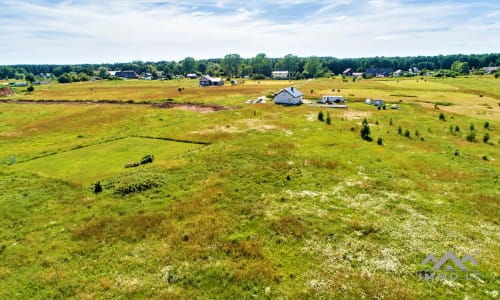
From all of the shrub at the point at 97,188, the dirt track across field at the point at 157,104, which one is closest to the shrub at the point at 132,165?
the shrub at the point at 97,188

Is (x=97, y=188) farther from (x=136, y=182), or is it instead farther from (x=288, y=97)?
(x=288, y=97)

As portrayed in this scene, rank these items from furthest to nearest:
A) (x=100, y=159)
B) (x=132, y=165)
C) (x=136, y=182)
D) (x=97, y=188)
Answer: (x=100, y=159)
(x=132, y=165)
(x=136, y=182)
(x=97, y=188)

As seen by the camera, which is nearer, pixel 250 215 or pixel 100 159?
pixel 250 215

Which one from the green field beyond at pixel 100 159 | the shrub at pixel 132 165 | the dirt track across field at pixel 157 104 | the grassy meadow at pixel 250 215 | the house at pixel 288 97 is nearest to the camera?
the grassy meadow at pixel 250 215

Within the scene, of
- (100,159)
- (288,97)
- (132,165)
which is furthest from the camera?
(288,97)
